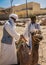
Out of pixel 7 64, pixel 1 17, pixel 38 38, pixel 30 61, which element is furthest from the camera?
pixel 1 17

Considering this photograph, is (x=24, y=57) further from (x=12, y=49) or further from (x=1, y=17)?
(x=1, y=17)

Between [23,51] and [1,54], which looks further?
[1,54]

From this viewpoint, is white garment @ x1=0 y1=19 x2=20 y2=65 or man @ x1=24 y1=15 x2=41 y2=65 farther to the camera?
white garment @ x1=0 y1=19 x2=20 y2=65

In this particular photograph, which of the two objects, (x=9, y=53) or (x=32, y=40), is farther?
(x=9, y=53)

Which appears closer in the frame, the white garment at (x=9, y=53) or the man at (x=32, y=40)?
the man at (x=32, y=40)

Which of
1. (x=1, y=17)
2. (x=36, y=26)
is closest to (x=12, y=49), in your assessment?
(x=36, y=26)

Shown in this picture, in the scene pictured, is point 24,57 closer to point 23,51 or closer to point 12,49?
point 23,51

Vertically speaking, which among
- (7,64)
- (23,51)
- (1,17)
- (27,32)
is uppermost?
(1,17)

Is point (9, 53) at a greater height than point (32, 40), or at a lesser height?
lesser

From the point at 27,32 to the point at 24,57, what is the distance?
120 centimetres

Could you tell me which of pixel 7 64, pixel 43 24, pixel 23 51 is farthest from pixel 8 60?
pixel 43 24

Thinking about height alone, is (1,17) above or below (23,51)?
above

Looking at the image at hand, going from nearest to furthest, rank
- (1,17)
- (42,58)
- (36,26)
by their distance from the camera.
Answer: (36,26)
(42,58)
(1,17)

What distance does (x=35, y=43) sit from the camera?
6.11 meters
